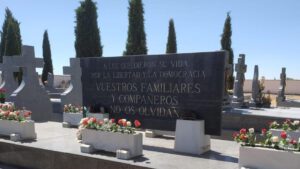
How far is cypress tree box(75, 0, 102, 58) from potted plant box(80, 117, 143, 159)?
22.9m

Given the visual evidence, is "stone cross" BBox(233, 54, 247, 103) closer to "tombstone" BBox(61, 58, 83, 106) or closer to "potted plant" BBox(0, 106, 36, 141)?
"tombstone" BBox(61, 58, 83, 106)

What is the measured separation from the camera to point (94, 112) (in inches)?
347

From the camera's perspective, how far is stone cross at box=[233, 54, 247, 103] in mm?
17734

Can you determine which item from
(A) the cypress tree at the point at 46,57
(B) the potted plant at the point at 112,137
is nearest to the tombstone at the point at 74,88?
(B) the potted plant at the point at 112,137

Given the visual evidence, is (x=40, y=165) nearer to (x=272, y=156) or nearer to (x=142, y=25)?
(x=272, y=156)

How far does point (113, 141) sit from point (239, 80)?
523 inches

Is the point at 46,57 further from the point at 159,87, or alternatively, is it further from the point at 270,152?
the point at 270,152

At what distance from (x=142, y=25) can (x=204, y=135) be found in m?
24.3

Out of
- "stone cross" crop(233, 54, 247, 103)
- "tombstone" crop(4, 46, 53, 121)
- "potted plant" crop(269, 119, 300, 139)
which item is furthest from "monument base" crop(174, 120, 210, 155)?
"stone cross" crop(233, 54, 247, 103)

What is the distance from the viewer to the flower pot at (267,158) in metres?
4.76

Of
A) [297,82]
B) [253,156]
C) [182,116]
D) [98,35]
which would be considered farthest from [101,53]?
[297,82]

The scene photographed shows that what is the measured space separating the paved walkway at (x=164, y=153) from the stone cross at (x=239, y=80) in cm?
959

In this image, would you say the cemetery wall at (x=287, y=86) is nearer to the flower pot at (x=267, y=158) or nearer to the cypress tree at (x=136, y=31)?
the cypress tree at (x=136, y=31)

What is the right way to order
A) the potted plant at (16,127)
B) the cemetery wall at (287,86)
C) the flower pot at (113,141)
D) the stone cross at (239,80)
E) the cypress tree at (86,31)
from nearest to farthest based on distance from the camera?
the flower pot at (113,141), the potted plant at (16,127), the stone cross at (239,80), the cypress tree at (86,31), the cemetery wall at (287,86)
